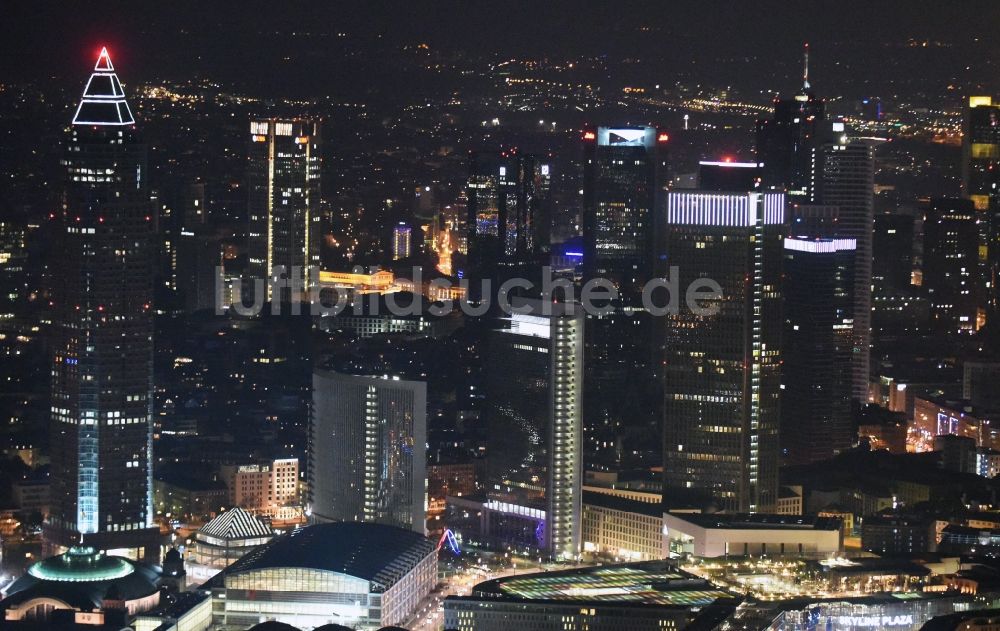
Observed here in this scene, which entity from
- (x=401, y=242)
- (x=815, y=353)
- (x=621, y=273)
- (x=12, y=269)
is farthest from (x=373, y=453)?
(x=401, y=242)

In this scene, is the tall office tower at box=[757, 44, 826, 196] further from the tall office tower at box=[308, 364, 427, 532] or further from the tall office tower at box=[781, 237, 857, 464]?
the tall office tower at box=[308, 364, 427, 532]

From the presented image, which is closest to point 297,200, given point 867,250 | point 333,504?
point 867,250

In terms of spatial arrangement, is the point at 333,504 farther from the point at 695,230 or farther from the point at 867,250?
the point at 867,250

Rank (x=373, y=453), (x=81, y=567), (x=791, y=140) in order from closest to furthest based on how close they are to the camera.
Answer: (x=81, y=567) < (x=373, y=453) < (x=791, y=140)

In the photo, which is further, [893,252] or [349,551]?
[893,252]

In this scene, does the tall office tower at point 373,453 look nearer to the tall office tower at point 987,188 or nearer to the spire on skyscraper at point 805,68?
the spire on skyscraper at point 805,68

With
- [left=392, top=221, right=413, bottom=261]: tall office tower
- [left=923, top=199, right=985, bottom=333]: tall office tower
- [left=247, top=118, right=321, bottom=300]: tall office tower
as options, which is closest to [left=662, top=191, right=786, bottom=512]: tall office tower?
[left=247, top=118, right=321, bottom=300]: tall office tower

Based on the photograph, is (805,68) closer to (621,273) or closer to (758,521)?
(621,273)
